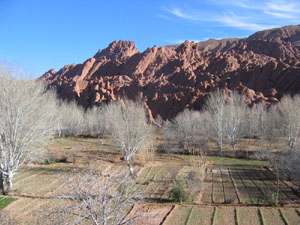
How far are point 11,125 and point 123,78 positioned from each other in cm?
10812

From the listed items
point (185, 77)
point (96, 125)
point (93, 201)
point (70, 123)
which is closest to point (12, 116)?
point (93, 201)

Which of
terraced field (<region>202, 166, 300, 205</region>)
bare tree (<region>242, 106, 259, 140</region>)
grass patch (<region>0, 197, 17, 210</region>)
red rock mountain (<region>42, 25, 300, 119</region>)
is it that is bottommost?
terraced field (<region>202, 166, 300, 205</region>)

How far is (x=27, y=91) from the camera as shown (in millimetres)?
20203

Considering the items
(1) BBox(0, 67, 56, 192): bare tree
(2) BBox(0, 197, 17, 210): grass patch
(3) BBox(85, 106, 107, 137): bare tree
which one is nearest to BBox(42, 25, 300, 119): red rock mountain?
(3) BBox(85, 106, 107, 137): bare tree

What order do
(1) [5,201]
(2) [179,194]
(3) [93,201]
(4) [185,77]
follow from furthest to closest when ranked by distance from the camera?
(4) [185,77] → (1) [5,201] → (2) [179,194] → (3) [93,201]

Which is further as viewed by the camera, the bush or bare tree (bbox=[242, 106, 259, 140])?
bare tree (bbox=[242, 106, 259, 140])

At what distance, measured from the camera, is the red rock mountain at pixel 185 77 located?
87.1 m

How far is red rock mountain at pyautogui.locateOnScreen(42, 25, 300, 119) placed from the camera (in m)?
87.1

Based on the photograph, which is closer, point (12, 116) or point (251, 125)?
point (12, 116)

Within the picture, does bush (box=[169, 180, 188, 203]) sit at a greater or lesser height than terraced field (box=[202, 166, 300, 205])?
greater

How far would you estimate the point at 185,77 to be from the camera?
114000mm

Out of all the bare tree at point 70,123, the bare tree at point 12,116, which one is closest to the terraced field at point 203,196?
the bare tree at point 12,116

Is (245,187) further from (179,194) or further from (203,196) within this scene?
(179,194)

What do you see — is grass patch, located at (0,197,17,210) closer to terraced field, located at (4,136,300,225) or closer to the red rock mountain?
terraced field, located at (4,136,300,225)
